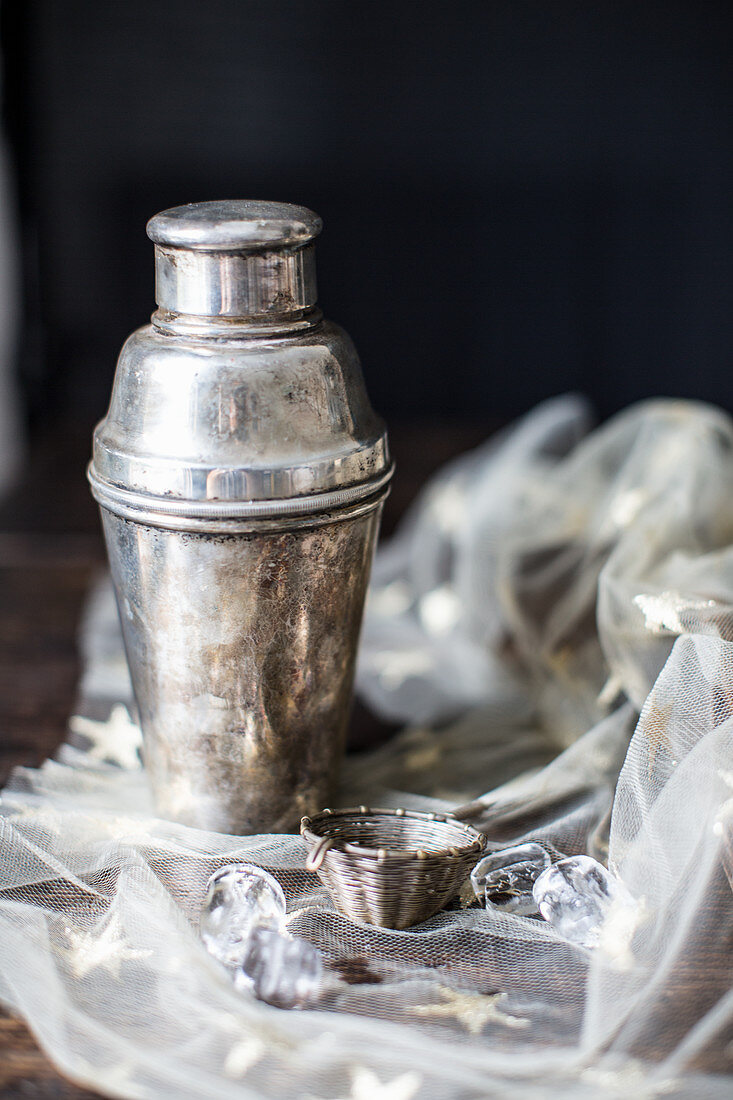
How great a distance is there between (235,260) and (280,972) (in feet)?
1.18

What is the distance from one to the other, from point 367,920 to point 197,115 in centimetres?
173

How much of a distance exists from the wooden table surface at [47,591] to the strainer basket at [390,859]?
154 millimetres

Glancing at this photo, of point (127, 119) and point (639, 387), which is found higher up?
point (127, 119)

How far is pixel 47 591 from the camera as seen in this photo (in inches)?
41.3

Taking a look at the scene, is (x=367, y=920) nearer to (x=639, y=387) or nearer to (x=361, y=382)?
(x=361, y=382)

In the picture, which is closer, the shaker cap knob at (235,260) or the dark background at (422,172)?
the shaker cap knob at (235,260)

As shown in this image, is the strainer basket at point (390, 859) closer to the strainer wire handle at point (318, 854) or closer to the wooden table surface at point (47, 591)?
the strainer wire handle at point (318, 854)

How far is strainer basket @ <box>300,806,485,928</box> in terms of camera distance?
53cm

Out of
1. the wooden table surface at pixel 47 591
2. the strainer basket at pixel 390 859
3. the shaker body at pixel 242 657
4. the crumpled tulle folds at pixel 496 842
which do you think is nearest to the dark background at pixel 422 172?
the wooden table surface at pixel 47 591

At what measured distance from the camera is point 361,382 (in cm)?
62

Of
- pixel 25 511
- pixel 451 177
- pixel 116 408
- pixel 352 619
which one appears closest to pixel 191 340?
pixel 116 408

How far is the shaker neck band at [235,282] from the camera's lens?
0.56 m

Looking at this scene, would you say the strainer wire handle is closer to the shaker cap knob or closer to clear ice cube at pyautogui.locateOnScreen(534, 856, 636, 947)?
clear ice cube at pyautogui.locateOnScreen(534, 856, 636, 947)

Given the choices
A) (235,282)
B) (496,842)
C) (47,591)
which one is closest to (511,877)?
(496,842)
